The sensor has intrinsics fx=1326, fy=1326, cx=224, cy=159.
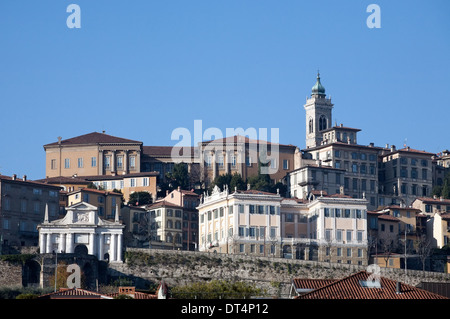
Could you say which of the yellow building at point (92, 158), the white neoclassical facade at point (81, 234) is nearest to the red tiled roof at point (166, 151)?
the yellow building at point (92, 158)

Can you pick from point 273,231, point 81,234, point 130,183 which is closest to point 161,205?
point 130,183

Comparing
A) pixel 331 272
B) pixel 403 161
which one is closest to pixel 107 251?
pixel 331 272

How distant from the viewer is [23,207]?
130 meters

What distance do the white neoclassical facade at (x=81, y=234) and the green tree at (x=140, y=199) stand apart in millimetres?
25280

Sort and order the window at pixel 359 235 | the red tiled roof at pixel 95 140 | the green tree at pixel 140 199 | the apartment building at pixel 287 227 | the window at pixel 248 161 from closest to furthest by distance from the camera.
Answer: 1. the apartment building at pixel 287 227
2. the window at pixel 359 235
3. the green tree at pixel 140 199
4. the window at pixel 248 161
5. the red tiled roof at pixel 95 140

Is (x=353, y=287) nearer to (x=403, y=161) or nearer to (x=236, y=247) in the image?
(x=236, y=247)

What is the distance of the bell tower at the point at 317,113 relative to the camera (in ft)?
616

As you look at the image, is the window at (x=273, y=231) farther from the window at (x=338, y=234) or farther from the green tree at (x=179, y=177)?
the green tree at (x=179, y=177)

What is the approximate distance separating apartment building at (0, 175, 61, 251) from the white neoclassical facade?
183 inches

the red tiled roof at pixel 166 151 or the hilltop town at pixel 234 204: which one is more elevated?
the red tiled roof at pixel 166 151

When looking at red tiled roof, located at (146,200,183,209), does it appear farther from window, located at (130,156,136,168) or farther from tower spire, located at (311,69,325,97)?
tower spire, located at (311,69,325,97)

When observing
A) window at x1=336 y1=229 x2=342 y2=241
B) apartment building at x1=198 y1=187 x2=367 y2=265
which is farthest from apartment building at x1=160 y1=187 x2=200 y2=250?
window at x1=336 y1=229 x2=342 y2=241
